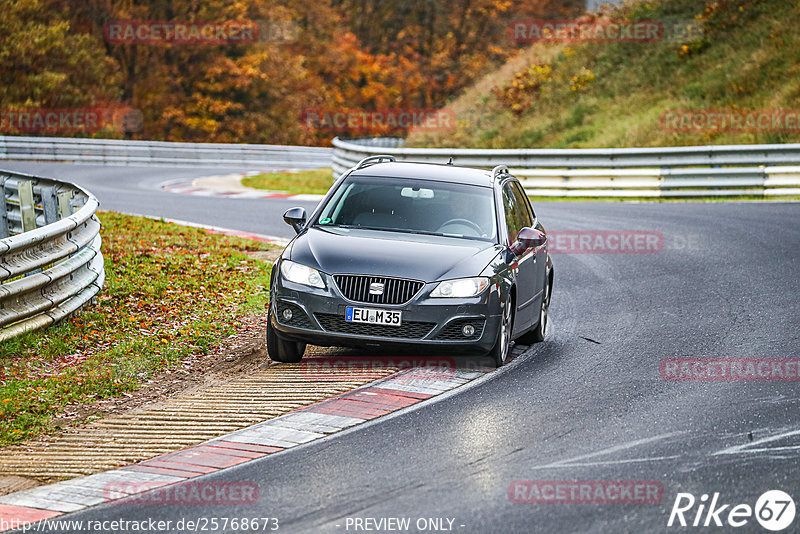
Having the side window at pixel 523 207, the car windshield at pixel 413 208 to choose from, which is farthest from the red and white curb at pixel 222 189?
the car windshield at pixel 413 208

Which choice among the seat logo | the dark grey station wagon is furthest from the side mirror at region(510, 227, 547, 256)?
the seat logo

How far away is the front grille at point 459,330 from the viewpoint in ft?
29.9

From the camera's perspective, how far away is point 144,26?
60.5 meters

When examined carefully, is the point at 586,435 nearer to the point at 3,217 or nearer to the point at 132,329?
the point at 132,329

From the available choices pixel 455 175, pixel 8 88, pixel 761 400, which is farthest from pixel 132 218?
pixel 8 88

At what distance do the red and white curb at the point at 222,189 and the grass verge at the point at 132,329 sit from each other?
10974 millimetres

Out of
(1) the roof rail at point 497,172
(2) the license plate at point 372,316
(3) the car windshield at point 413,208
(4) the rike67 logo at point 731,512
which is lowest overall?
(4) the rike67 logo at point 731,512

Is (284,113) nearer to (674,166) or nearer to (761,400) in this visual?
(674,166)

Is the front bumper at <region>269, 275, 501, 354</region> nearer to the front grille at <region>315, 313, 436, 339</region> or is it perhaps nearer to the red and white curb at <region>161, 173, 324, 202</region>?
the front grille at <region>315, 313, 436, 339</region>

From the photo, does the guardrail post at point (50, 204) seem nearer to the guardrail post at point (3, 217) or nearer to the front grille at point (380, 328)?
the guardrail post at point (3, 217)

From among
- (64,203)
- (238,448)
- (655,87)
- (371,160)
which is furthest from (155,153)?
(238,448)

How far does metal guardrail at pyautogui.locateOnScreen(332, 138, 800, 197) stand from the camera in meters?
23.5

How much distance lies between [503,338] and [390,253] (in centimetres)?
120

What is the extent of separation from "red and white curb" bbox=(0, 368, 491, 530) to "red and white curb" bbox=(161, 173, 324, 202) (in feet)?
56.6
